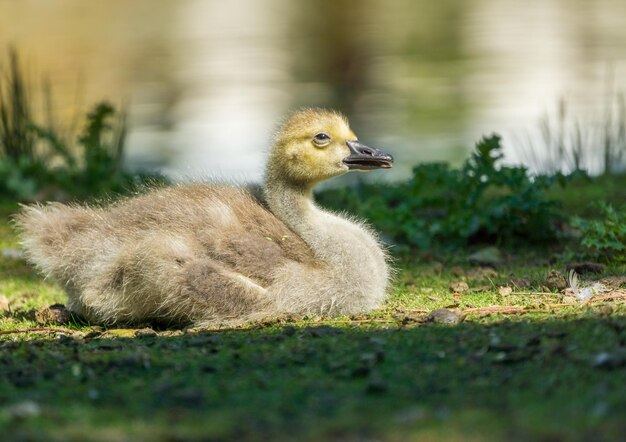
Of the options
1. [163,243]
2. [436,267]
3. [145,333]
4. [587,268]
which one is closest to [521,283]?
[587,268]

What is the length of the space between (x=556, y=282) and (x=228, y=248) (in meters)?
2.17

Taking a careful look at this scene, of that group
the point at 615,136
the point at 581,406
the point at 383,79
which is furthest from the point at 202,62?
the point at 581,406

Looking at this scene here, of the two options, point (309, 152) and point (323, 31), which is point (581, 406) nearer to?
point (309, 152)

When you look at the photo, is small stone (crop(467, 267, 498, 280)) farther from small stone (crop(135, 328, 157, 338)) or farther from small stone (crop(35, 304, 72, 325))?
small stone (crop(35, 304, 72, 325))

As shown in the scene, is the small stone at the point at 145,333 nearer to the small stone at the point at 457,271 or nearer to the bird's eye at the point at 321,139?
the bird's eye at the point at 321,139

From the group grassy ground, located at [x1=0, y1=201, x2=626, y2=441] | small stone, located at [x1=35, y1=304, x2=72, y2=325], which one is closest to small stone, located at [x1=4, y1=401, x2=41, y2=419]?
grassy ground, located at [x1=0, y1=201, x2=626, y2=441]

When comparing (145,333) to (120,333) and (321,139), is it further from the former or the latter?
(321,139)

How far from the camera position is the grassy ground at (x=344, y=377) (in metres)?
3.88

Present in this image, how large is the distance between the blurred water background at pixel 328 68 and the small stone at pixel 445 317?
598cm

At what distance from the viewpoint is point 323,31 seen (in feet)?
87.7

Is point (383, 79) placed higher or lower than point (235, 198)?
lower

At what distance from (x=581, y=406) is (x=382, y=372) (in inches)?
41.6

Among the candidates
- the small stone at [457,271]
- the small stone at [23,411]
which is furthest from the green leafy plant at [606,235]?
the small stone at [23,411]

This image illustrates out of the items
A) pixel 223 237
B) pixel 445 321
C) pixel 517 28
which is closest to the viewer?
pixel 445 321
